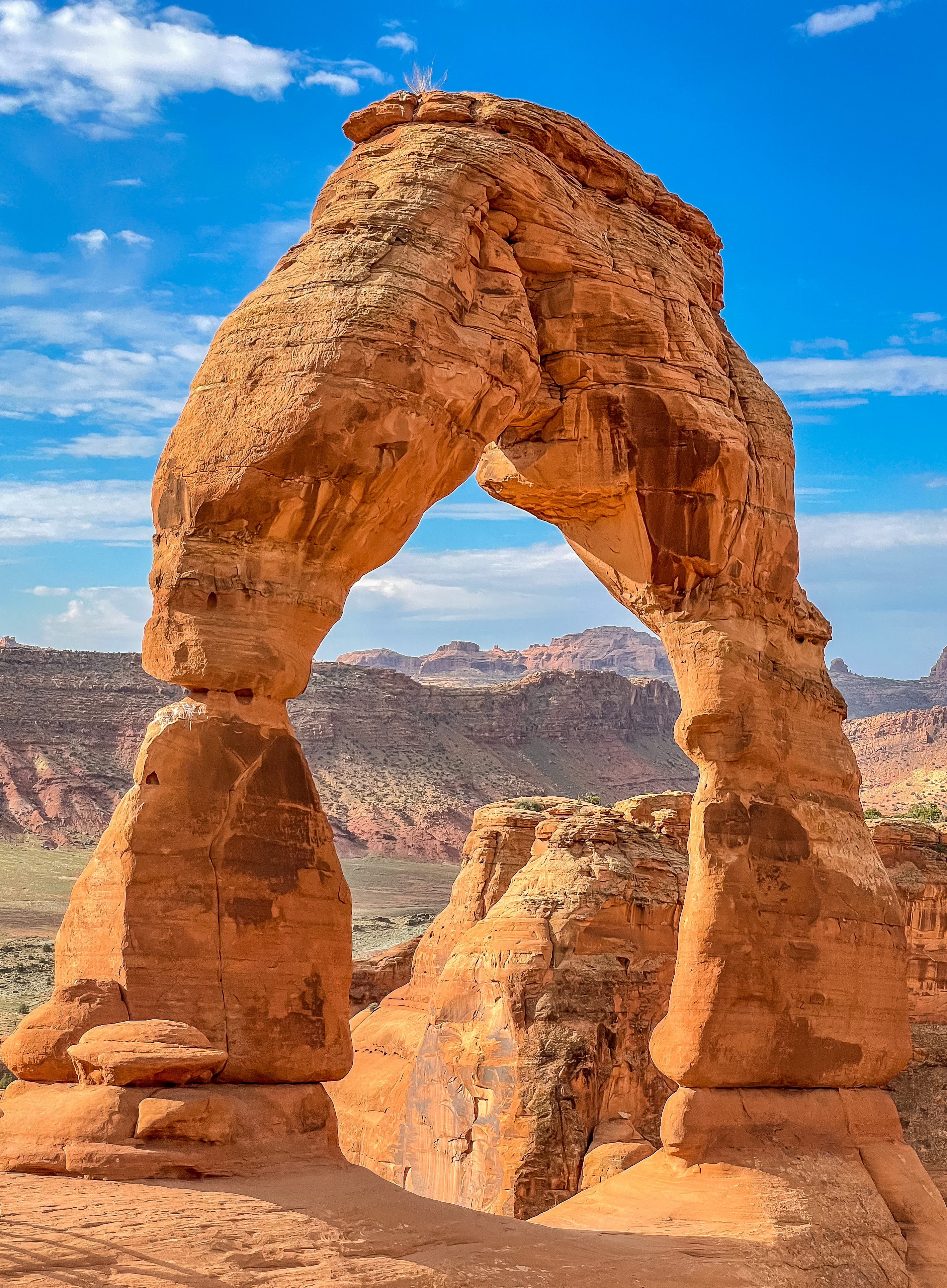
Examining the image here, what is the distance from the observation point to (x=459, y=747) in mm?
83438

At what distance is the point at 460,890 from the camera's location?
21.1 metres

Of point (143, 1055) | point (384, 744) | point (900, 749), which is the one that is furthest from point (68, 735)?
point (143, 1055)

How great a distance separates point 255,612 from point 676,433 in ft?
15.2

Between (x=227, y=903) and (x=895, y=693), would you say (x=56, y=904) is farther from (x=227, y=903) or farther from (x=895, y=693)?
(x=895, y=693)

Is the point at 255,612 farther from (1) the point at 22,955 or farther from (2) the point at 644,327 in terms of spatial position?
(1) the point at 22,955

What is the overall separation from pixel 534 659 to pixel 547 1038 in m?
165

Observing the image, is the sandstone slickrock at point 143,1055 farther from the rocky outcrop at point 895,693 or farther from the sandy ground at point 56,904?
the rocky outcrop at point 895,693

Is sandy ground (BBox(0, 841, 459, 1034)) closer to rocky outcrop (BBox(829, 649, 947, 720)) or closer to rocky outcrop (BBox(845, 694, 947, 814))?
rocky outcrop (BBox(845, 694, 947, 814))

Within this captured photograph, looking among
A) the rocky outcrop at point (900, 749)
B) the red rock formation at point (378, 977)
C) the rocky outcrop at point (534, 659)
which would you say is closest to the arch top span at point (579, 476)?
the red rock formation at point (378, 977)

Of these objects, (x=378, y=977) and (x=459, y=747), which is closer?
(x=378, y=977)

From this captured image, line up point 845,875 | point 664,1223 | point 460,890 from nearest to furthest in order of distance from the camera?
point 664,1223 → point 845,875 → point 460,890

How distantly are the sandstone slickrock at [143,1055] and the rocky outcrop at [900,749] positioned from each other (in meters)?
66.2

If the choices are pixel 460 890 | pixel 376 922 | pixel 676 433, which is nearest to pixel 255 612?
pixel 676 433

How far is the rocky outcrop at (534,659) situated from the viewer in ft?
565
